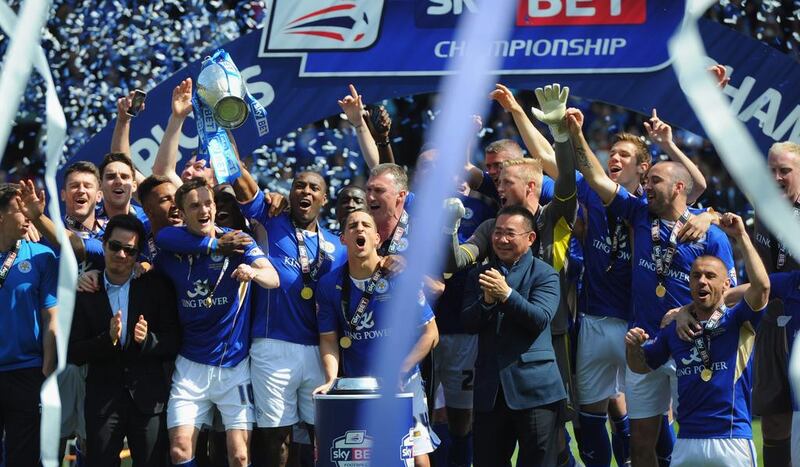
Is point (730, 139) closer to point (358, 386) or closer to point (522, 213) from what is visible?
point (358, 386)

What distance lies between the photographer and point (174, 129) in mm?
7906

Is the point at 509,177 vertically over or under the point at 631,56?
under

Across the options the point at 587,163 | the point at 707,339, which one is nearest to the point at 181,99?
the point at 587,163

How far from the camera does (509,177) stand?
7.16 m

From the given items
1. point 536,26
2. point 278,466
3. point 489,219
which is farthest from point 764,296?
point 536,26

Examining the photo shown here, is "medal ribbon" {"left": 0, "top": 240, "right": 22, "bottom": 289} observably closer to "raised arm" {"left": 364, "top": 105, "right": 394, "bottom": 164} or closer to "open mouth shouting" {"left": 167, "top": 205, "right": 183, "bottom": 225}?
"open mouth shouting" {"left": 167, "top": 205, "right": 183, "bottom": 225}

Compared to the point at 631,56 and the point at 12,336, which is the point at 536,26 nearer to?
the point at 631,56

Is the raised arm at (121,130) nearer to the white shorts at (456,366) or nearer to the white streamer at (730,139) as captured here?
the white shorts at (456,366)

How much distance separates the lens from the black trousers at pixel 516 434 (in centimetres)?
658

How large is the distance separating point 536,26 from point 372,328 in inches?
118

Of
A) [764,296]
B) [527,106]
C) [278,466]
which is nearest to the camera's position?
[764,296]

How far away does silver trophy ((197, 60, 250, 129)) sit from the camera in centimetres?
724

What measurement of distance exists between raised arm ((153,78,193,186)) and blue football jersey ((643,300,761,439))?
335cm

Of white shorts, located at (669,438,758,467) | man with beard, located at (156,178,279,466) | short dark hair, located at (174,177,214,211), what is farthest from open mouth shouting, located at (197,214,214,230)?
white shorts, located at (669,438,758,467)
